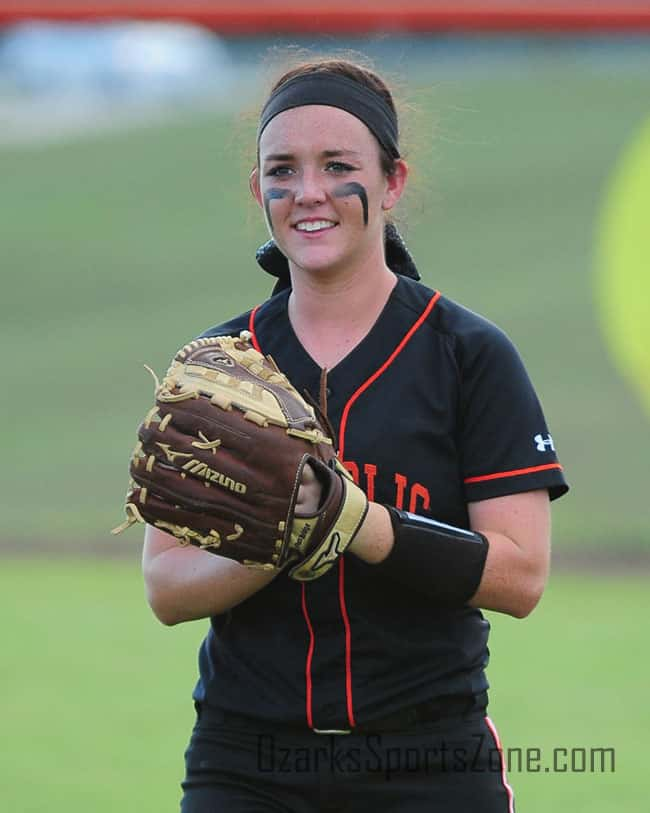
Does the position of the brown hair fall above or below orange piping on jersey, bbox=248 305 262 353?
above

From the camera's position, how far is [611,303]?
23.1ft

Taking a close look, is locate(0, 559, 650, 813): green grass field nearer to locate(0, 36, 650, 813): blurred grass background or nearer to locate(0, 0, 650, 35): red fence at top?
locate(0, 36, 650, 813): blurred grass background

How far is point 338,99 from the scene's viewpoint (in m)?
2.09

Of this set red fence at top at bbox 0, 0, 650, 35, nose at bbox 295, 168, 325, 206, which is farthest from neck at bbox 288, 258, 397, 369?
red fence at top at bbox 0, 0, 650, 35

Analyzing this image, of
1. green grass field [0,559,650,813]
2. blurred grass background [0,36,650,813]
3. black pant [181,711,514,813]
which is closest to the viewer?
black pant [181,711,514,813]

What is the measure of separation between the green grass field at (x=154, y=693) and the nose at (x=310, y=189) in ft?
6.89

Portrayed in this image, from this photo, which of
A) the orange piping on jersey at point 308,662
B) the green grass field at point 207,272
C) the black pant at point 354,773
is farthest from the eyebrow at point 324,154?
the green grass field at point 207,272

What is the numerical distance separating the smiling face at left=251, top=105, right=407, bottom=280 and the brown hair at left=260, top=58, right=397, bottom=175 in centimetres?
4

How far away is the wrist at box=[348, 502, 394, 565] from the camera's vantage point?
1880 mm

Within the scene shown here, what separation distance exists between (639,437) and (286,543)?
21.1 feet

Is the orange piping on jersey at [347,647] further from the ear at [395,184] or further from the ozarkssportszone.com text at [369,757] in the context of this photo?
→ the ear at [395,184]

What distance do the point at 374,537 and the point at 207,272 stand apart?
8.25 m

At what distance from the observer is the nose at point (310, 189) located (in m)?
2.03

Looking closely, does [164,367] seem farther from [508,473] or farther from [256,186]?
[508,473]
